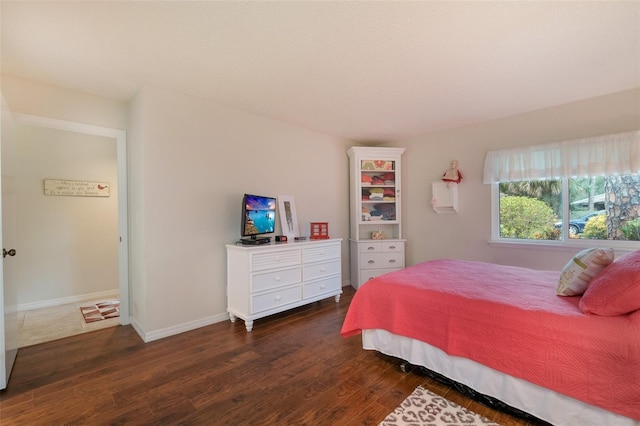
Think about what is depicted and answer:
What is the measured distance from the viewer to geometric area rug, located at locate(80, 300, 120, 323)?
3287mm

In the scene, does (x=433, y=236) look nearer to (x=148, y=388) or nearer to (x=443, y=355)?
(x=443, y=355)

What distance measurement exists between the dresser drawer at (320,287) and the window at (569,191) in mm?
2160

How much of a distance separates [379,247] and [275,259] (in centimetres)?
181

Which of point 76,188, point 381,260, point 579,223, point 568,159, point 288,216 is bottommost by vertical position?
point 381,260

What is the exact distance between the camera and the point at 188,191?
291cm

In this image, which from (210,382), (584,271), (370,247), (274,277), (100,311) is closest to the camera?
(584,271)

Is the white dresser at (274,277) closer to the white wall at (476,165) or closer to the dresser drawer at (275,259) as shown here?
the dresser drawer at (275,259)

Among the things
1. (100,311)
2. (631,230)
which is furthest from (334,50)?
(100,311)

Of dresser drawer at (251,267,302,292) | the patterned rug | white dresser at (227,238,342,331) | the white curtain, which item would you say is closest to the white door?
white dresser at (227,238,342,331)

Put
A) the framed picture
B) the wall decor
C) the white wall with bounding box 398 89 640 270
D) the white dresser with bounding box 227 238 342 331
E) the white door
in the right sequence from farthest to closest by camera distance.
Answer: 1. the wall decor
2. the framed picture
3. the white wall with bounding box 398 89 640 270
4. the white dresser with bounding box 227 238 342 331
5. the white door

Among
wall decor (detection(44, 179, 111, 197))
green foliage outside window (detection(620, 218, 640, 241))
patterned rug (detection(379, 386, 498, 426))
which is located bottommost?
patterned rug (detection(379, 386, 498, 426))

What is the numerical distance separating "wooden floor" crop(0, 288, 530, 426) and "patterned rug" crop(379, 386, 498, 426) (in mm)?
57

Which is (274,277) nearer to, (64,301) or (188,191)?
(188,191)

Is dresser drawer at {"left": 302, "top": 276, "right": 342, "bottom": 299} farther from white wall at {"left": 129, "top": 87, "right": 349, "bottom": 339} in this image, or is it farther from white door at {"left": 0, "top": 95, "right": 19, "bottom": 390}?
white door at {"left": 0, "top": 95, "right": 19, "bottom": 390}
